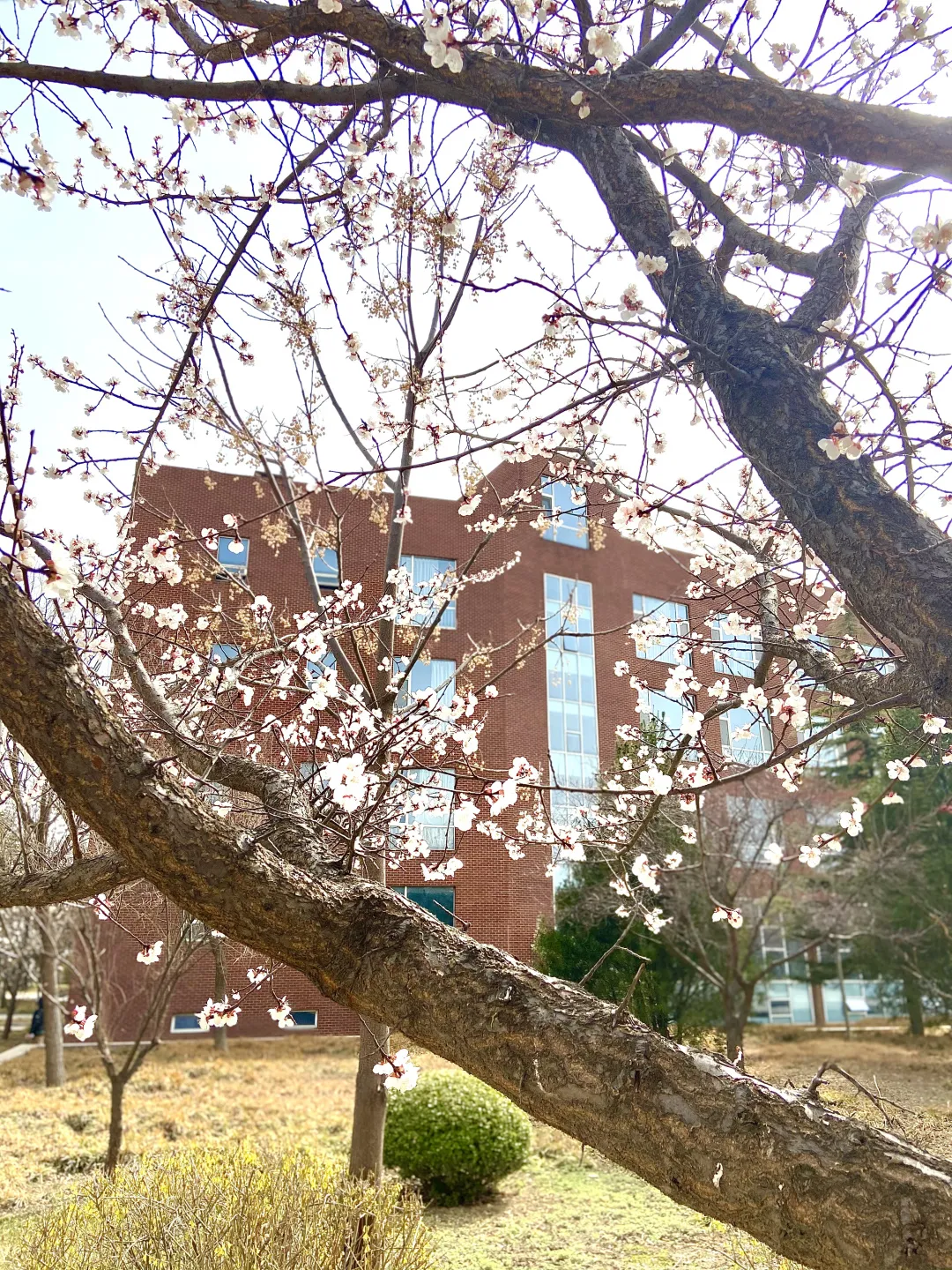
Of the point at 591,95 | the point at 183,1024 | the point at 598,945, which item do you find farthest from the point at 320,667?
the point at 183,1024

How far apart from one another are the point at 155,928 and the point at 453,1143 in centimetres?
274

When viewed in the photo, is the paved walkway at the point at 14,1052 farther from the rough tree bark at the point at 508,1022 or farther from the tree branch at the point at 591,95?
the tree branch at the point at 591,95

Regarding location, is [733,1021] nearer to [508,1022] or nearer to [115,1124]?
[115,1124]

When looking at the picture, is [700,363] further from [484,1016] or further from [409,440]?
[409,440]

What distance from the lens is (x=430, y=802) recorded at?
4980mm

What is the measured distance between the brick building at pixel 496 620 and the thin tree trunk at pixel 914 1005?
8.21 m

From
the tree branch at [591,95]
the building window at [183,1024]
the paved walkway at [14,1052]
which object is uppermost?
the tree branch at [591,95]

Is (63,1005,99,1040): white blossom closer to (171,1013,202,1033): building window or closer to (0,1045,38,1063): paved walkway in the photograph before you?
(171,1013,202,1033): building window

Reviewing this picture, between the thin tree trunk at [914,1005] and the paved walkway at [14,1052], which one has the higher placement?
the thin tree trunk at [914,1005]

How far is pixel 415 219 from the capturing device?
4.20m

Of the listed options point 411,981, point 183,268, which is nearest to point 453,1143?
point 411,981

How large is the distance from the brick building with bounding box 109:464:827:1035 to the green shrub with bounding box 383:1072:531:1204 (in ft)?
4.04

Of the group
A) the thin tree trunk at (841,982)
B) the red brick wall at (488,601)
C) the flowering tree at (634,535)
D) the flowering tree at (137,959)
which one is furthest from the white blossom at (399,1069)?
the thin tree trunk at (841,982)

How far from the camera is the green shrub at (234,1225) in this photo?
3000mm
